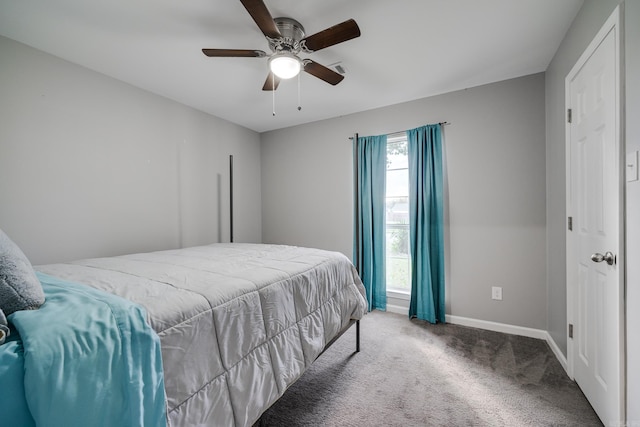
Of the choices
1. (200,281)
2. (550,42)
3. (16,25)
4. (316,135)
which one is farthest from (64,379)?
(316,135)

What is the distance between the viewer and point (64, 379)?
69cm

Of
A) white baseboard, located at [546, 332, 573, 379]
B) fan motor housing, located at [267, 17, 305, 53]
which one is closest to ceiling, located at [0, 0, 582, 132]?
fan motor housing, located at [267, 17, 305, 53]

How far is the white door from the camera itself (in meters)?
1.36

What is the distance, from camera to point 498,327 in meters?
2.76

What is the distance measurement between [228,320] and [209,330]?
0.31 ft

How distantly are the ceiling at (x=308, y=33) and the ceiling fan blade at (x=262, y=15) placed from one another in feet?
0.76

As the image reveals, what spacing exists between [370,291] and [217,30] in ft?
9.83

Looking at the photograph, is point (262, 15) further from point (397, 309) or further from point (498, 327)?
point (498, 327)

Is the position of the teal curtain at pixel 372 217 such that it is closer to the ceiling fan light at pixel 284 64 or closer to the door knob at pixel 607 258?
the ceiling fan light at pixel 284 64

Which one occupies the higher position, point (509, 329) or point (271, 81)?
point (271, 81)

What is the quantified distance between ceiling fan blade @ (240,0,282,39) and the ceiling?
230 millimetres

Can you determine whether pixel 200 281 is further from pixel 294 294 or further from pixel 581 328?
pixel 581 328

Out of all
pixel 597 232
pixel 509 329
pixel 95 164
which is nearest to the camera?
pixel 597 232

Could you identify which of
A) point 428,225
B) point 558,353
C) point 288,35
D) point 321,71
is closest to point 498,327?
point 558,353
